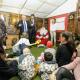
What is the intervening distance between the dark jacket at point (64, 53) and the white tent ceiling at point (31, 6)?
12.7 feet

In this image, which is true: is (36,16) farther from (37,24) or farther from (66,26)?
(66,26)

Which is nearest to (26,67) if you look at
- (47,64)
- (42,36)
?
(47,64)

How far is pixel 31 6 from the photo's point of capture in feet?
25.8

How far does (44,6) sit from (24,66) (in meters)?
5.01

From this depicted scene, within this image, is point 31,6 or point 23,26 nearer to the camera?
point 31,6

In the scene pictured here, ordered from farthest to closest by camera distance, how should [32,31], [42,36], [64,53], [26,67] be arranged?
[42,36]
[32,31]
[26,67]
[64,53]

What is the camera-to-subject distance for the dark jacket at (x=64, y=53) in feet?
11.1

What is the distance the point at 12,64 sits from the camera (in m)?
3.46

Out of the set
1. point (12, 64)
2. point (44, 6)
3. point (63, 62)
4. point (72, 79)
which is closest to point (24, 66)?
point (12, 64)

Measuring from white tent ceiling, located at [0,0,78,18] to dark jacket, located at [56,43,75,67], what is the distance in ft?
Result: 12.7

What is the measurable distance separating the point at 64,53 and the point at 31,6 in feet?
15.8

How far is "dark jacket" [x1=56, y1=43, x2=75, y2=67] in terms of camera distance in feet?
11.1

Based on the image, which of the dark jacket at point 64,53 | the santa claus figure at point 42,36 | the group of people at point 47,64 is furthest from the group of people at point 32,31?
the dark jacket at point 64,53

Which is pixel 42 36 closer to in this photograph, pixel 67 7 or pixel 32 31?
pixel 32 31
